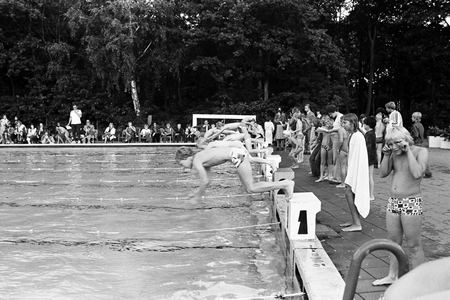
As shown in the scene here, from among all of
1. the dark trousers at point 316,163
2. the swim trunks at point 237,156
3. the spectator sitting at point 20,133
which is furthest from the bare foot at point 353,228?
the spectator sitting at point 20,133

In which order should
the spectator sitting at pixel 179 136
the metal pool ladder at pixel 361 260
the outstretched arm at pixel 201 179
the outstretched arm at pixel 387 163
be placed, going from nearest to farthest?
the metal pool ladder at pixel 361 260
the outstretched arm at pixel 387 163
the outstretched arm at pixel 201 179
the spectator sitting at pixel 179 136

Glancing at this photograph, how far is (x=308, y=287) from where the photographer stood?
386 centimetres

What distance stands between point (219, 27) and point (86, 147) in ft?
39.9

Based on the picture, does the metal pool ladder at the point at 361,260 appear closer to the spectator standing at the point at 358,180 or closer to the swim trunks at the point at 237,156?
the spectator standing at the point at 358,180

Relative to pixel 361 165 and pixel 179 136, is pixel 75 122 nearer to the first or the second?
pixel 179 136

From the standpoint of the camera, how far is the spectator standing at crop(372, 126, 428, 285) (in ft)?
13.5

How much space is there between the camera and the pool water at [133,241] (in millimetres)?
5031

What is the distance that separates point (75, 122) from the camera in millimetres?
23562

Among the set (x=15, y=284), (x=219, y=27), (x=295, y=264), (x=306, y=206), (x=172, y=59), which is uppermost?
(x=219, y=27)

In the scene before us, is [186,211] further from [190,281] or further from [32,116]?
[32,116]

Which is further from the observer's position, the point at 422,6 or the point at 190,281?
the point at 422,6

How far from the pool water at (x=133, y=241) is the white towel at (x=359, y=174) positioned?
4.24ft

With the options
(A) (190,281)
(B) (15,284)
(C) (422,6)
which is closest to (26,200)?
(B) (15,284)

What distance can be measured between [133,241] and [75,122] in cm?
1820
